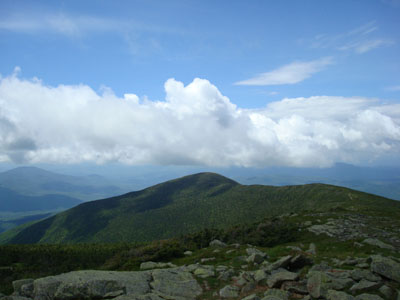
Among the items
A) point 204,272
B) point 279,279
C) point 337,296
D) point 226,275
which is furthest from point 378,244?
point 204,272

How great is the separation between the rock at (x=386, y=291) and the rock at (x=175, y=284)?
12010 millimetres

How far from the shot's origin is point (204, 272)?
72.6 ft

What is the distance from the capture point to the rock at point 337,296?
13406 millimetres

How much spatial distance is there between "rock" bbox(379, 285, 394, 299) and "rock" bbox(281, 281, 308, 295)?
13.9ft

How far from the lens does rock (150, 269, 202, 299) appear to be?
18531mm

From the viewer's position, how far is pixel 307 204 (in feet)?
496

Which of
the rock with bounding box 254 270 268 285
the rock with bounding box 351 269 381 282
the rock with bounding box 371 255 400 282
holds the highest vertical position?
the rock with bounding box 371 255 400 282

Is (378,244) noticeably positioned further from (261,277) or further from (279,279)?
(279,279)

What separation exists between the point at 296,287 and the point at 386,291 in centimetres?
500

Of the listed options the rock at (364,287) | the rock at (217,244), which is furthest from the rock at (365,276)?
the rock at (217,244)

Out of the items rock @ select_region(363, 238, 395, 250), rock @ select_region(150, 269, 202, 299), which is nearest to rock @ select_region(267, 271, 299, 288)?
rock @ select_region(150, 269, 202, 299)

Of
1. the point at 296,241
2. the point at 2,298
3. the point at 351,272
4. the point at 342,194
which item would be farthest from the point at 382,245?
the point at 342,194

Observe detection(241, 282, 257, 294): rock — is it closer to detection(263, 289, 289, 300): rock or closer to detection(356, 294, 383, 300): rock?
detection(263, 289, 289, 300): rock

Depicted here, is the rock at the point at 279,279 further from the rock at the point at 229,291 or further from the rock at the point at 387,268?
the rock at the point at 387,268
